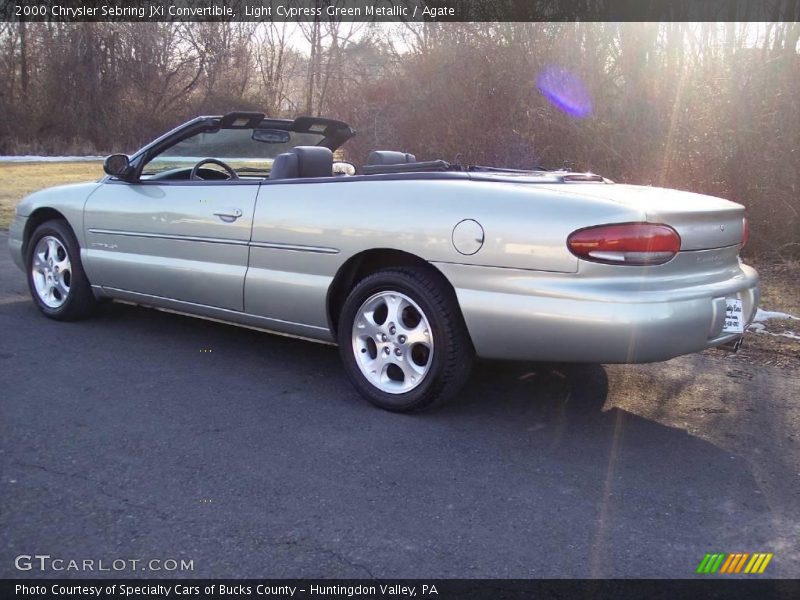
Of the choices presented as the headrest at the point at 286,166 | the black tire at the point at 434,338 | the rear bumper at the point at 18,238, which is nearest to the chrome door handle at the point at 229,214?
the headrest at the point at 286,166

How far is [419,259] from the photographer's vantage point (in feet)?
12.9

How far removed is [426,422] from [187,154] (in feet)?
9.26

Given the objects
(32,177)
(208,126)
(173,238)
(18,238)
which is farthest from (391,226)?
(32,177)

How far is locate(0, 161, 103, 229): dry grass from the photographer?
47.4ft

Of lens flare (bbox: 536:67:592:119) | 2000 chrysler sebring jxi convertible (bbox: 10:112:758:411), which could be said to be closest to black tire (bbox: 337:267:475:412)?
2000 chrysler sebring jxi convertible (bbox: 10:112:758:411)

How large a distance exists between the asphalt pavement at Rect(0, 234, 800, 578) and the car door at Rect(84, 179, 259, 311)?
1.59 ft

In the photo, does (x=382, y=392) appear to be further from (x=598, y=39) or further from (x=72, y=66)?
(x=72, y=66)

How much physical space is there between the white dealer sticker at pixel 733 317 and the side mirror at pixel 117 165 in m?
4.01

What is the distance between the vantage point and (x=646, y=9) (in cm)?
973

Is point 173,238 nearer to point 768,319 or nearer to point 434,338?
point 434,338

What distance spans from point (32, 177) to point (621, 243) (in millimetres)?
19581

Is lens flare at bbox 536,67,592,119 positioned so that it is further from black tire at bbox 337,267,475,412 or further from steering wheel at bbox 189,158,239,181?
black tire at bbox 337,267,475,412

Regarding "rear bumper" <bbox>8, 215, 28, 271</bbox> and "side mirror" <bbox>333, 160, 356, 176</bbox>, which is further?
"rear bumper" <bbox>8, 215, 28, 271</bbox>
